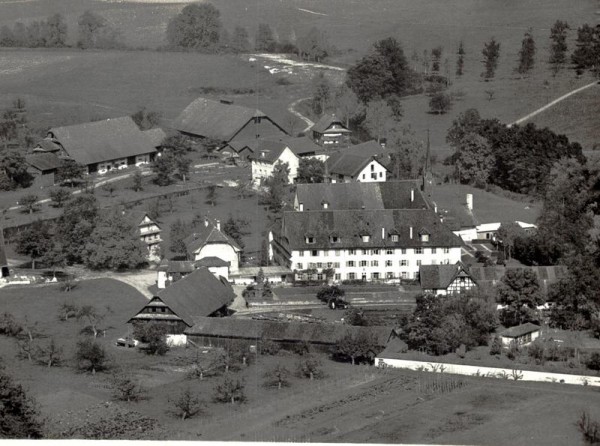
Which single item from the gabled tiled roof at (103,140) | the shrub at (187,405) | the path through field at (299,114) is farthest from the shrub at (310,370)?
the path through field at (299,114)

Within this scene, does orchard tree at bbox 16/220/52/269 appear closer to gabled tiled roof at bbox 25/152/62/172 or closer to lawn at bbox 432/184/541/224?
gabled tiled roof at bbox 25/152/62/172

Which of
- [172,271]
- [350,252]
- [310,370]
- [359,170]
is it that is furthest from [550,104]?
[310,370]

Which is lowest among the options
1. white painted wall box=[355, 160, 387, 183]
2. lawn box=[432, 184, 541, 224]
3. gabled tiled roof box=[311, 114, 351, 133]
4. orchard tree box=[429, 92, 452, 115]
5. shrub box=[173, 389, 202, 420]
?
shrub box=[173, 389, 202, 420]

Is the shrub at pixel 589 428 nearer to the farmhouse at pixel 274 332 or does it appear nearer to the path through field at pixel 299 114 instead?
the farmhouse at pixel 274 332

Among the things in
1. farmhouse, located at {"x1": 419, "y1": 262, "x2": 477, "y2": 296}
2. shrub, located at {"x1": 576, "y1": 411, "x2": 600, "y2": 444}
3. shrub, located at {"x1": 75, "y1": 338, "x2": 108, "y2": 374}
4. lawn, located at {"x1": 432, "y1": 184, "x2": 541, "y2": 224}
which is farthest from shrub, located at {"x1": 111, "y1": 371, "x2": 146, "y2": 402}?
lawn, located at {"x1": 432, "y1": 184, "x2": 541, "y2": 224}

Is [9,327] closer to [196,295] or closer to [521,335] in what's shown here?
[196,295]

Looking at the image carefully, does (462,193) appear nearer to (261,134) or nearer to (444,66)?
(261,134)
